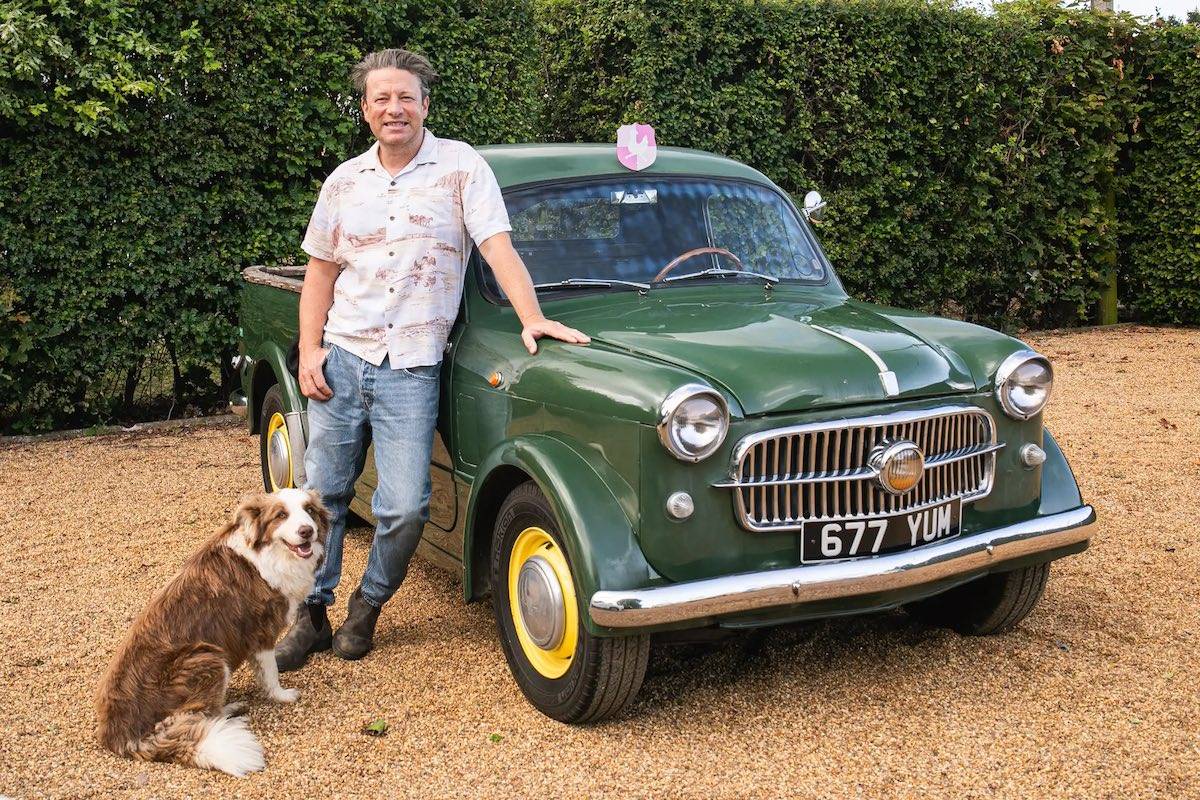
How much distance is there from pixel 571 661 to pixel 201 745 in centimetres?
113

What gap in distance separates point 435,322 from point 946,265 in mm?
8536

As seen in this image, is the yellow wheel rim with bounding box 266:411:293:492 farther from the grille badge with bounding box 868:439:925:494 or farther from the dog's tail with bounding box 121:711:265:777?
the grille badge with bounding box 868:439:925:494

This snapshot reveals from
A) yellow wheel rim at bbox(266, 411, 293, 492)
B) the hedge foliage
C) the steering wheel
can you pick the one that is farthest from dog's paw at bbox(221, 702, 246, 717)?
the hedge foliage

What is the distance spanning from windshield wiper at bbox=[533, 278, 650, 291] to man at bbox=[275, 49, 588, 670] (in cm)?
35

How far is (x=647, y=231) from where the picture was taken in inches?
185

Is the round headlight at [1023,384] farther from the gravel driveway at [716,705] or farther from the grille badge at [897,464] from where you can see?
the gravel driveway at [716,705]

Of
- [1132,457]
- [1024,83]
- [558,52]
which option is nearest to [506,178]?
[1132,457]

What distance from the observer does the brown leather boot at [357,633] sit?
172 inches

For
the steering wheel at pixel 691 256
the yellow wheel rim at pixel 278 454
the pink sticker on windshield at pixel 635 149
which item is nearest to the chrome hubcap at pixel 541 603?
the steering wheel at pixel 691 256

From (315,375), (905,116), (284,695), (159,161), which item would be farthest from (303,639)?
(905,116)

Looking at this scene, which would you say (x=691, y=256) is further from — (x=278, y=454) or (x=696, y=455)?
(x=278, y=454)

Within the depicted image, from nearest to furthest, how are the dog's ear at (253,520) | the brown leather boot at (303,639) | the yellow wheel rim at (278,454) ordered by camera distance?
the dog's ear at (253,520)
the brown leather boot at (303,639)
the yellow wheel rim at (278,454)

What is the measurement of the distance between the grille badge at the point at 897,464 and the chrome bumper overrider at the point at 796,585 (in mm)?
211

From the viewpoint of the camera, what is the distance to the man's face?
13.4ft
